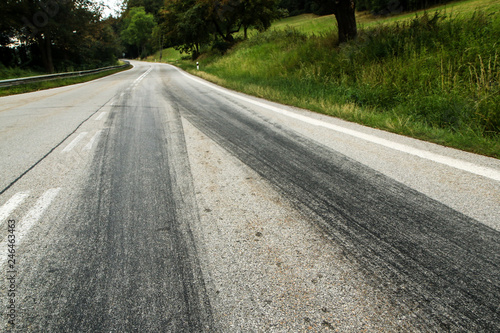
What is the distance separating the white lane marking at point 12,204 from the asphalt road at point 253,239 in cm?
3

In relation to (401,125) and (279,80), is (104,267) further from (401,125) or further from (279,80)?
(279,80)

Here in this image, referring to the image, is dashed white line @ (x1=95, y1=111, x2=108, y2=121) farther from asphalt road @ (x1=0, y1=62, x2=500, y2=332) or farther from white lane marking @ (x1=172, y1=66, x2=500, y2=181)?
white lane marking @ (x1=172, y1=66, x2=500, y2=181)

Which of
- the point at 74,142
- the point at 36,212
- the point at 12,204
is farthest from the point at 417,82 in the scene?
the point at 12,204

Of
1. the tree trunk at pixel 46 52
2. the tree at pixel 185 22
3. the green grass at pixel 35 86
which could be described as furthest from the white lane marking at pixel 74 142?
the tree trunk at pixel 46 52

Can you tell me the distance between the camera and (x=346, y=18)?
959 cm

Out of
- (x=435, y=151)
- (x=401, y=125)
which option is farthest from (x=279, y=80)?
(x=435, y=151)

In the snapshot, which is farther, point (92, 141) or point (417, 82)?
point (417, 82)

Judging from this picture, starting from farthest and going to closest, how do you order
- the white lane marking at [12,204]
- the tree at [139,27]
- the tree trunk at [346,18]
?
the tree at [139,27] < the tree trunk at [346,18] < the white lane marking at [12,204]

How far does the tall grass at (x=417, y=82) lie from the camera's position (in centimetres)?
421

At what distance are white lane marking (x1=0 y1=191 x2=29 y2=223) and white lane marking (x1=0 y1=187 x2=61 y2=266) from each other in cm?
16

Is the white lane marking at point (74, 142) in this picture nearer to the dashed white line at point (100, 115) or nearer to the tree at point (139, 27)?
the dashed white line at point (100, 115)

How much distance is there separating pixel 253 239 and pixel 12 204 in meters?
2.22

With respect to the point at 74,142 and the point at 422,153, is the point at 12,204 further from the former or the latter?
the point at 422,153

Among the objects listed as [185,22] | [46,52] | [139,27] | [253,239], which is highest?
[139,27]
